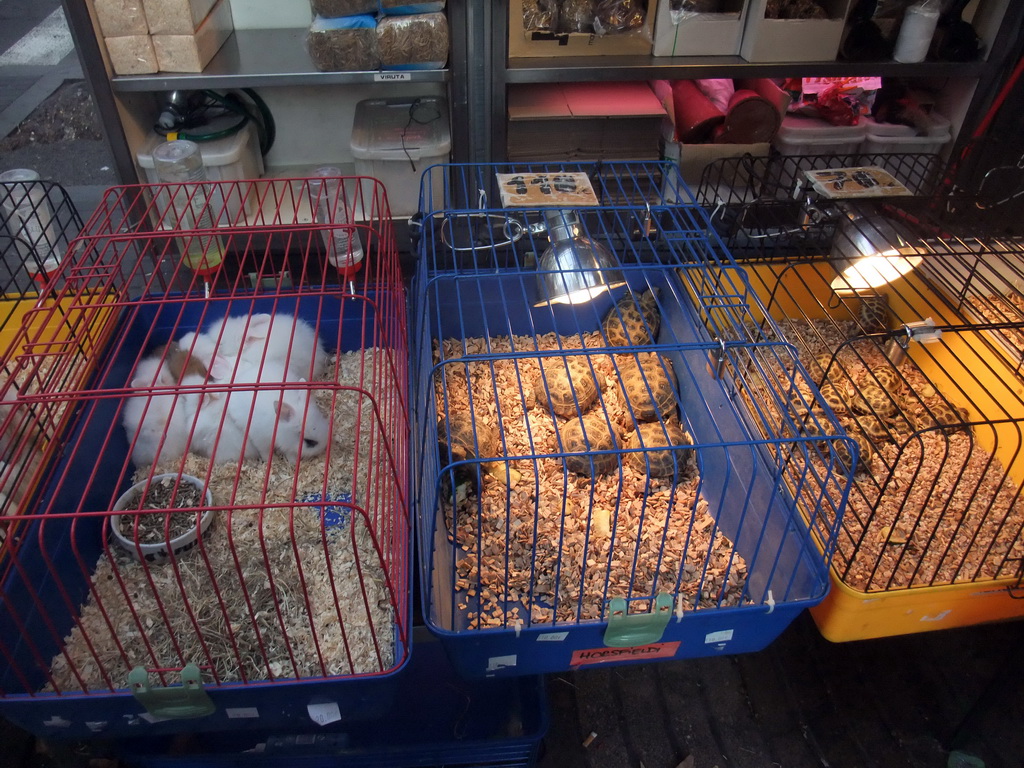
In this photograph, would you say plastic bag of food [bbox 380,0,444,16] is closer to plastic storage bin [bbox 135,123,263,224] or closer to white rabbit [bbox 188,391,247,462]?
plastic storage bin [bbox 135,123,263,224]

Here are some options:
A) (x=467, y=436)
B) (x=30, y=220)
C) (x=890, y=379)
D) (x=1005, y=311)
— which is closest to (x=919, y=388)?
(x=890, y=379)

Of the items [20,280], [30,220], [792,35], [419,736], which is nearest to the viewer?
[419,736]

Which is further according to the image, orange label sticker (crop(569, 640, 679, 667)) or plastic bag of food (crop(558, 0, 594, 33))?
plastic bag of food (crop(558, 0, 594, 33))

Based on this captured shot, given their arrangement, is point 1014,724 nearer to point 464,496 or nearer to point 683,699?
point 683,699

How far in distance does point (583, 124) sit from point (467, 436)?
1.13m

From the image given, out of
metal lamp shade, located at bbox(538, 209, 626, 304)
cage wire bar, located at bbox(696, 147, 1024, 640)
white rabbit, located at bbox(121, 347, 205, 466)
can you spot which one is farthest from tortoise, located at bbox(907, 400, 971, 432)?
white rabbit, located at bbox(121, 347, 205, 466)

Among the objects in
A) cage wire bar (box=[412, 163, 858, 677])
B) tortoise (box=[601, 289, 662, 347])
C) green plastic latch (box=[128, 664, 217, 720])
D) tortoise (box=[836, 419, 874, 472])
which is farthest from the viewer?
tortoise (box=[601, 289, 662, 347])

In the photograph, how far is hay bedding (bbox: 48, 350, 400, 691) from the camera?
1186 millimetres

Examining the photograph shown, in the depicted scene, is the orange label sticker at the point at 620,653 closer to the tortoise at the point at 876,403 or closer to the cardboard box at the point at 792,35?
the tortoise at the point at 876,403

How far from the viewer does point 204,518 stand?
56.9 inches

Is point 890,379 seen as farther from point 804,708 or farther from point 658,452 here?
point 804,708

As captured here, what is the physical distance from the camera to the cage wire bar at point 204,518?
3.57 feet

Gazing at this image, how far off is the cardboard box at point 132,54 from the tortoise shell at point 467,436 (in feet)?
4.10

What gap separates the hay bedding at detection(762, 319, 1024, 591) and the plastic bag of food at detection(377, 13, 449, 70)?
48.7 inches
